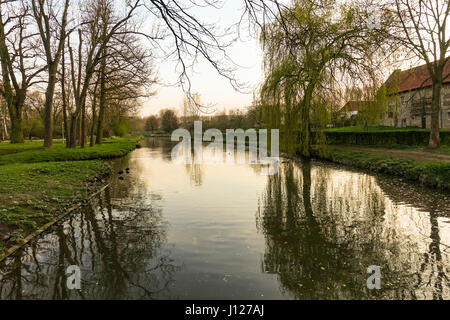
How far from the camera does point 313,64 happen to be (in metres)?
18.3

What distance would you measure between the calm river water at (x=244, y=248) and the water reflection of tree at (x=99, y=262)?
15 millimetres

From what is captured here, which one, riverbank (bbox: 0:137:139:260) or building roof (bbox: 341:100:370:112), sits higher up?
building roof (bbox: 341:100:370:112)

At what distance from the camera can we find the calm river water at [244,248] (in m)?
4.19

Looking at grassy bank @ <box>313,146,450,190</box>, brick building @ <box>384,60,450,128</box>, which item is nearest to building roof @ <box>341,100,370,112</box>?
grassy bank @ <box>313,146,450,190</box>

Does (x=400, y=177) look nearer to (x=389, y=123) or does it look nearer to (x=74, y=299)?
(x=74, y=299)

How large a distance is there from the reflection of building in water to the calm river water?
18 millimetres

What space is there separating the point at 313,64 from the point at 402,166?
7.67 m

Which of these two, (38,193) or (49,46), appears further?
(49,46)

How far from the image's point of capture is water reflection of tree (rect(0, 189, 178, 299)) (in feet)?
13.6

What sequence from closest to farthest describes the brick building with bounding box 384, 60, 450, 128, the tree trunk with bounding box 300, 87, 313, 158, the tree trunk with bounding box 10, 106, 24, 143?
1. the tree trunk with bounding box 300, 87, 313, 158
2. the tree trunk with bounding box 10, 106, 24, 143
3. the brick building with bounding box 384, 60, 450, 128

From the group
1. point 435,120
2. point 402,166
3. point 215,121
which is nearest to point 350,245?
point 402,166

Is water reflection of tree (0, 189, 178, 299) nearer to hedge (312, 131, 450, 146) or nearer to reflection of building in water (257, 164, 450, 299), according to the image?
reflection of building in water (257, 164, 450, 299)

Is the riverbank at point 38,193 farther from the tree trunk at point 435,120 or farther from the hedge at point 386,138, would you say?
the tree trunk at point 435,120

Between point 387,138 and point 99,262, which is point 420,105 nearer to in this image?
point 387,138
